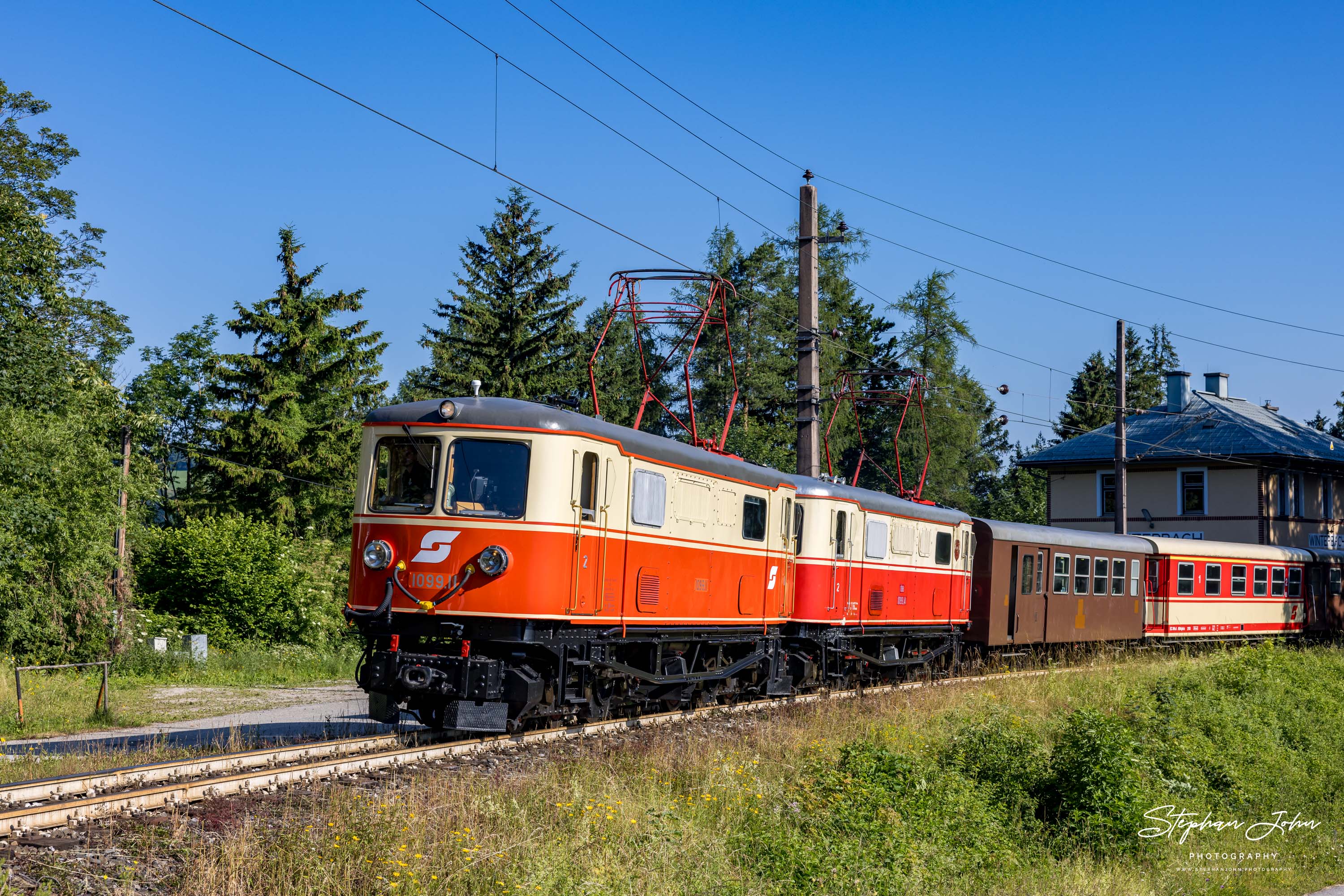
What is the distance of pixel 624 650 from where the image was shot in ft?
44.0

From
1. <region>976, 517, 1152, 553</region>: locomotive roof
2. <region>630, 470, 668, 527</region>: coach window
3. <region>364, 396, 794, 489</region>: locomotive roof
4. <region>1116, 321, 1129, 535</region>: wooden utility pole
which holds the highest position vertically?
<region>1116, 321, 1129, 535</region>: wooden utility pole

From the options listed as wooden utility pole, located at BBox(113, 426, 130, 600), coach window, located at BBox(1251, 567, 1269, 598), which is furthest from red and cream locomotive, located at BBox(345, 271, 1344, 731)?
wooden utility pole, located at BBox(113, 426, 130, 600)

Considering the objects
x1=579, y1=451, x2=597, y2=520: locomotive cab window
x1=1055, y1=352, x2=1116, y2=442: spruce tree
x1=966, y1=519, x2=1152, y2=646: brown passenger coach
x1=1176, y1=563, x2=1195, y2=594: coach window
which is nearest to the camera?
x1=579, y1=451, x2=597, y2=520: locomotive cab window

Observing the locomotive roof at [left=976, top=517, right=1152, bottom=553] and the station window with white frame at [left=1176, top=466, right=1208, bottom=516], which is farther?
the station window with white frame at [left=1176, top=466, right=1208, bottom=516]

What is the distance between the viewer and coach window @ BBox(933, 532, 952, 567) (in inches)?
819

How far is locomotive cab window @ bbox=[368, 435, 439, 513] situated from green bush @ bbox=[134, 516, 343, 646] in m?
20.3

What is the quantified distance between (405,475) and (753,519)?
5.35m

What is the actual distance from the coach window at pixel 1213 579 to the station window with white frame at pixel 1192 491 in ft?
56.9

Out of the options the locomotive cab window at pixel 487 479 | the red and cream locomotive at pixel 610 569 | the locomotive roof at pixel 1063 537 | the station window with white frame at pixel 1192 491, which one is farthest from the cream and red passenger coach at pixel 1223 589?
the locomotive cab window at pixel 487 479

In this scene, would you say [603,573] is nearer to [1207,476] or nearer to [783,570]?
[783,570]

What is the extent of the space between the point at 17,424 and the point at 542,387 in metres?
23.9

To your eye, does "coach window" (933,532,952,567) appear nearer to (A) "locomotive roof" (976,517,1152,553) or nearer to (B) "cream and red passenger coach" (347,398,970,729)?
(A) "locomotive roof" (976,517,1152,553)

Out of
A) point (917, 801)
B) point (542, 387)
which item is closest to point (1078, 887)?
point (917, 801)

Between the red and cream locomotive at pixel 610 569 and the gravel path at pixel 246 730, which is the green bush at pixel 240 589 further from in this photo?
the red and cream locomotive at pixel 610 569
